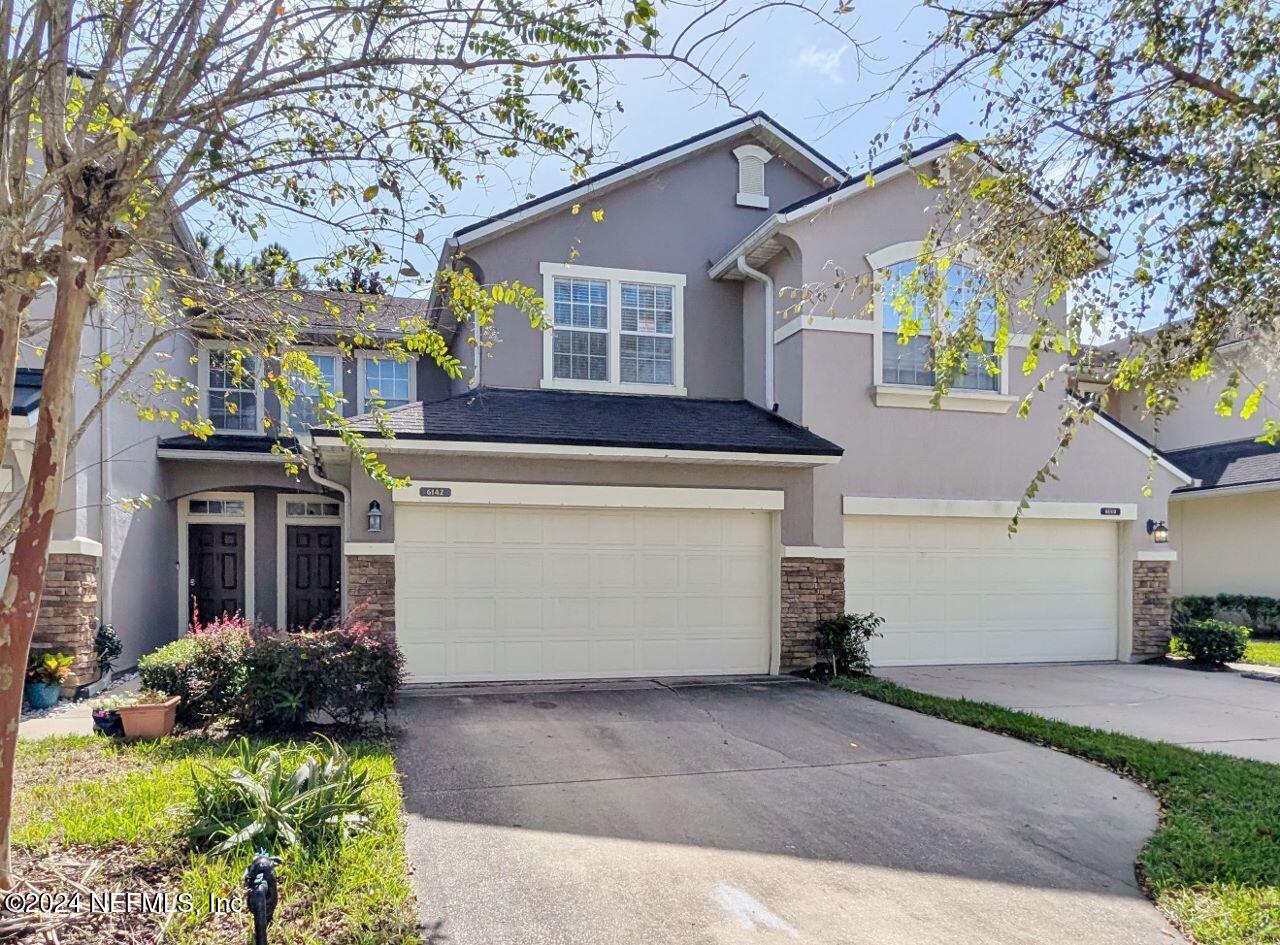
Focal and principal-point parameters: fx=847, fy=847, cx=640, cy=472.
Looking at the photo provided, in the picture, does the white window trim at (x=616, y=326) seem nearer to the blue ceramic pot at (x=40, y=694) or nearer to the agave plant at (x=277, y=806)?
the blue ceramic pot at (x=40, y=694)

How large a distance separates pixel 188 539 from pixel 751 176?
441 inches

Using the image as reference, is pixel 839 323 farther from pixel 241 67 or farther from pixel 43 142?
pixel 43 142

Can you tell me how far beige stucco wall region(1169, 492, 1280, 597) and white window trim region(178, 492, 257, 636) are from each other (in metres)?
18.3

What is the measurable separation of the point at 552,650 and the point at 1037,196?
24.4 feet

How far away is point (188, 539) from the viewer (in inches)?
568

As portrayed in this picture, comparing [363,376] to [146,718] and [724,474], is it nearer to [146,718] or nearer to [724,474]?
[724,474]

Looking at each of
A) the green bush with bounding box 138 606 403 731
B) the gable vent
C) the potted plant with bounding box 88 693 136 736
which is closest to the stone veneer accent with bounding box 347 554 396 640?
the green bush with bounding box 138 606 403 731

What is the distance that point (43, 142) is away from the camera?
14.2 feet

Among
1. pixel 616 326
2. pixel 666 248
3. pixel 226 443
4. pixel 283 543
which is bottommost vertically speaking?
pixel 283 543

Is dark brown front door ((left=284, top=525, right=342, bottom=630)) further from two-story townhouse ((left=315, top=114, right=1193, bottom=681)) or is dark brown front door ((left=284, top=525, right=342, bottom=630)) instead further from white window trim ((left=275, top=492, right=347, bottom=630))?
two-story townhouse ((left=315, top=114, right=1193, bottom=681))

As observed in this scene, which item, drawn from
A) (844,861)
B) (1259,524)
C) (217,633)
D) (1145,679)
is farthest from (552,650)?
(1259,524)

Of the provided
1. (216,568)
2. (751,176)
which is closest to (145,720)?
(216,568)

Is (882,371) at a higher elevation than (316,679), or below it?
higher

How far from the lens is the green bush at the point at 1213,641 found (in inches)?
505
